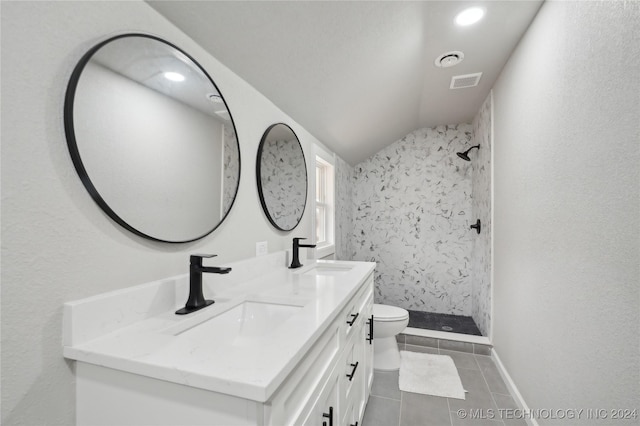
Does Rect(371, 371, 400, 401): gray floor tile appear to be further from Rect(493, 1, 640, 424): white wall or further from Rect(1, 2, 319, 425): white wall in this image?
Rect(1, 2, 319, 425): white wall

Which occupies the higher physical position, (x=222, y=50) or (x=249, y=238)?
(x=222, y=50)

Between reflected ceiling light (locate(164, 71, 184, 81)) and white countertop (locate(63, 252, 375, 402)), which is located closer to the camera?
white countertop (locate(63, 252, 375, 402))

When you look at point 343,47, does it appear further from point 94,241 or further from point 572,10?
point 94,241

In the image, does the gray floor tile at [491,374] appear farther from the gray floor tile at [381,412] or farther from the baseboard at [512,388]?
the gray floor tile at [381,412]

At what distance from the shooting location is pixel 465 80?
2.35 metres

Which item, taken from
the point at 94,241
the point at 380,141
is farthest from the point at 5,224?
the point at 380,141

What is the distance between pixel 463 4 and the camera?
1487mm

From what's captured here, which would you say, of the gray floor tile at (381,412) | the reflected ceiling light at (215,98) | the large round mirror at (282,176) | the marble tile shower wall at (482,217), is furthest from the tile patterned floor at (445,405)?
the reflected ceiling light at (215,98)

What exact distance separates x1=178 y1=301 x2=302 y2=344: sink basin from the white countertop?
2cm

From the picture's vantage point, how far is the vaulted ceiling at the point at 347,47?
3.91 feet

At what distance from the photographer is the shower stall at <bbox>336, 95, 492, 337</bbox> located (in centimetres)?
333

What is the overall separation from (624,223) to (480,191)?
86.1 inches

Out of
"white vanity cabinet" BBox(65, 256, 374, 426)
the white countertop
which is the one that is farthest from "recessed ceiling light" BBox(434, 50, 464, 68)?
"white vanity cabinet" BBox(65, 256, 374, 426)

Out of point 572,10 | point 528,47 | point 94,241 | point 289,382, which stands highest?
point 528,47
